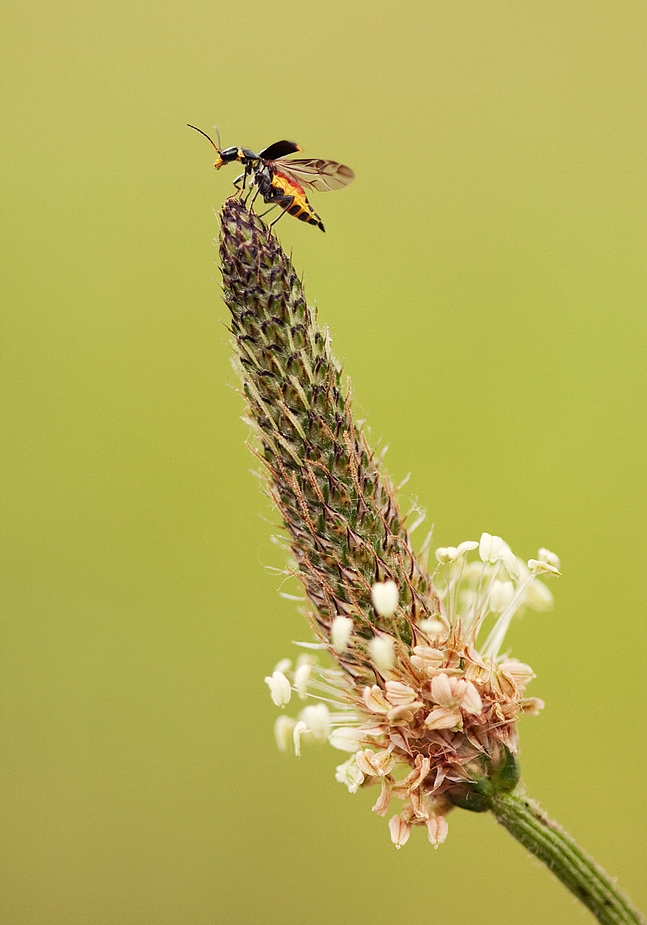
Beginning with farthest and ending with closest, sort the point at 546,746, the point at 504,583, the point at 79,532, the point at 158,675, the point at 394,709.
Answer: the point at 79,532, the point at 158,675, the point at 546,746, the point at 504,583, the point at 394,709

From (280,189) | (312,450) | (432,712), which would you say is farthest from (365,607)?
(280,189)

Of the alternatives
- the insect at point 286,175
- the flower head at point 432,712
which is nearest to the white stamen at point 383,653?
the flower head at point 432,712

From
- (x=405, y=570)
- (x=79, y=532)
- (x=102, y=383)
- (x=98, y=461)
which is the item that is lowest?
(x=405, y=570)

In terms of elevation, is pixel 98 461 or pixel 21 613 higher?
pixel 98 461

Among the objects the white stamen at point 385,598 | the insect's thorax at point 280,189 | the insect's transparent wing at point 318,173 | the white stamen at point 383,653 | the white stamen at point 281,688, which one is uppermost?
the insect's transparent wing at point 318,173

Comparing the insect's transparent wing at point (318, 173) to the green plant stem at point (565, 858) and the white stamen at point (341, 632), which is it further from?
the green plant stem at point (565, 858)

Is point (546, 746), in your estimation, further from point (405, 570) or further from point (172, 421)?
point (405, 570)

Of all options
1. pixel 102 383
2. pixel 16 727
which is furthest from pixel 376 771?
pixel 102 383
